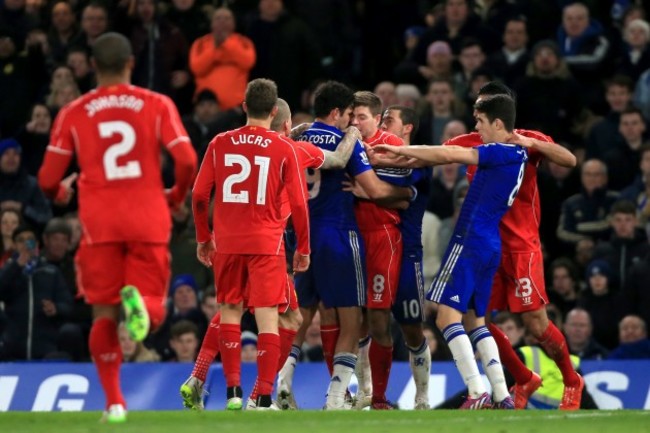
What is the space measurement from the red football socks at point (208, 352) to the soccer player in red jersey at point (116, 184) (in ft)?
7.68

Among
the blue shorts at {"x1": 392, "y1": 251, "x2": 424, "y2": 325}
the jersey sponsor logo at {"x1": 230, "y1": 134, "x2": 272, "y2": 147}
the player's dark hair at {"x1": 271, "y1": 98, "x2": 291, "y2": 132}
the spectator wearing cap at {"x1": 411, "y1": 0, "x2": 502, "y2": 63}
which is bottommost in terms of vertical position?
the blue shorts at {"x1": 392, "y1": 251, "x2": 424, "y2": 325}

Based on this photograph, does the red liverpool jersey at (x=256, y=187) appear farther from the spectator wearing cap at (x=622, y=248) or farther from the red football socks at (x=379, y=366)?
the spectator wearing cap at (x=622, y=248)

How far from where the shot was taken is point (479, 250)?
44.7 feet

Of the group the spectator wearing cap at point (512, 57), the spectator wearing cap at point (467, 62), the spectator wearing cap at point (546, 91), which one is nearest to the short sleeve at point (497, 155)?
the spectator wearing cap at point (546, 91)

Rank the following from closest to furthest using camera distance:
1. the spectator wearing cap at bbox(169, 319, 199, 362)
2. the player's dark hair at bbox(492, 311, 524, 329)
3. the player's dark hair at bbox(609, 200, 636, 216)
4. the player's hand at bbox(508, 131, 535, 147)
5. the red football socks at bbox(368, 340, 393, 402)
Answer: the player's hand at bbox(508, 131, 535, 147) < the red football socks at bbox(368, 340, 393, 402) < the player's dark hair at bbox(492, 311, 524, 329) < the spectator wearing cap at bbox(169, 319, 199, 362) < the player's dark hair at bbox(609, 200, 636, 216)

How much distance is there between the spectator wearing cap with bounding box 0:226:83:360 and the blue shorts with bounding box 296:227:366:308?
236 inches

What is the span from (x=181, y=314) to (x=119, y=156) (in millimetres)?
8080

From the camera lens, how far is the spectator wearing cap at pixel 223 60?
22250 mm

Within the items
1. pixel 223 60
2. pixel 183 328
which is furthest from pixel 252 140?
pixel 223 60

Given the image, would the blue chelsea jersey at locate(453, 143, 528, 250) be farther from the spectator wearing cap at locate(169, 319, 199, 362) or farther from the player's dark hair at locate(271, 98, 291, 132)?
the spectator wearing cap at locate(169, 319, 199, 362)

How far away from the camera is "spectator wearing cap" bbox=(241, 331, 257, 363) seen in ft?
60.1

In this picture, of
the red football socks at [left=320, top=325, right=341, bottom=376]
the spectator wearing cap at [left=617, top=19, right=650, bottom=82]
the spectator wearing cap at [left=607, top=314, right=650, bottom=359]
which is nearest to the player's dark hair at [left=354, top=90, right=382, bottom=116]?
the red football socks at [left=320, top=325, right=341, bottom=376]

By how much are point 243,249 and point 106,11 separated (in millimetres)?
10707

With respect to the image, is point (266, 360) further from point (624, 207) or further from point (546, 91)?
point (546, 91)
